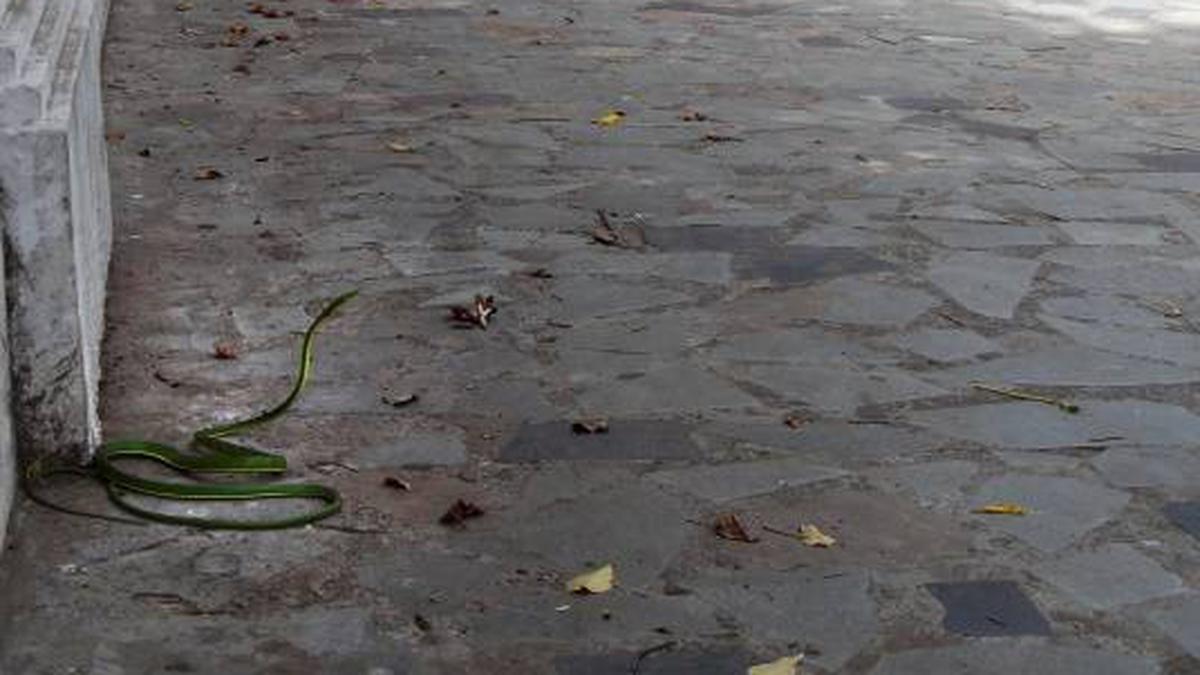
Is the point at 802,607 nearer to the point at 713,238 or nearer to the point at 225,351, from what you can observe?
the point at 225,351

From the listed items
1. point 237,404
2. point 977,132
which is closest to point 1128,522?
point 237,404

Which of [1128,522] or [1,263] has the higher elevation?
[1,263]

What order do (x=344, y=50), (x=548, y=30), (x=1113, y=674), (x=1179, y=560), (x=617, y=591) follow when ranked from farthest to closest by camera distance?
(x=548, y=30), (x=344, y=50), (x=1179, y=560), (x=617, y=591), (x=1113, y=674)

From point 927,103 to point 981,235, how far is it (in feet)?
7.72

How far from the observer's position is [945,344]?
15.7 ft

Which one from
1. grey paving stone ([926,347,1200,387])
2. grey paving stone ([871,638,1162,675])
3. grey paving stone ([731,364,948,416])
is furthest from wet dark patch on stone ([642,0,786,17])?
grey paving stone ([871,638,1162,675])

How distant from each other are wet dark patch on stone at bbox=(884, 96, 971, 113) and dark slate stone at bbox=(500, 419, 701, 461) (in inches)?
165

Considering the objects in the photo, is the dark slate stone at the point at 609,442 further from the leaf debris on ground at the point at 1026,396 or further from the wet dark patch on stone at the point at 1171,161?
the wet dark patch on stone at the point at 1171,161

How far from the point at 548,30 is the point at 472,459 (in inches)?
244

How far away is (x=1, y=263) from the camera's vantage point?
3.44 metres

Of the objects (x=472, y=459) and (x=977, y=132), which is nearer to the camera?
(x=472, y=459)

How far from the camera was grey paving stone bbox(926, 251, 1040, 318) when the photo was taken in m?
5.14

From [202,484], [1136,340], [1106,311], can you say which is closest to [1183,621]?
[1136,340]

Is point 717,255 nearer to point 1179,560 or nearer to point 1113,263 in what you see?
point 1113,263
